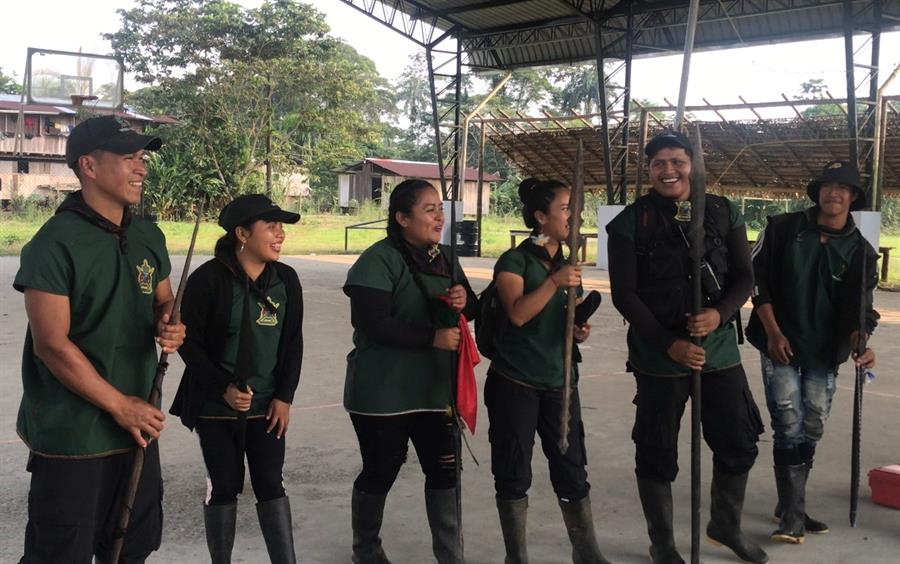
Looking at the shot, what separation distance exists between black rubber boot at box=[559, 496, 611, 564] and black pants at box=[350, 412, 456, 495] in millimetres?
459

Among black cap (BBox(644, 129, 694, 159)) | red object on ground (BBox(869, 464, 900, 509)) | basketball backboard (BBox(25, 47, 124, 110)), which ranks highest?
basketball backboard (BBox(25, 47, 124, 110))

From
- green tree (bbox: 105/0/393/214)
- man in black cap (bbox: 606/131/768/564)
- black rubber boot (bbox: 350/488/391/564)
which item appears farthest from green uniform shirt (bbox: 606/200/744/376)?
green tree (bbox: 105/0/393/214)

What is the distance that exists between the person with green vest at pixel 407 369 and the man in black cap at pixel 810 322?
1.43 m

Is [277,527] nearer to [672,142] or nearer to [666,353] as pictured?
[666,353]

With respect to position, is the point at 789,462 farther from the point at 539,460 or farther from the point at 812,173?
the point at 812,173

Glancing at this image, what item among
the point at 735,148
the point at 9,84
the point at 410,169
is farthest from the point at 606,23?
the point at 9,84

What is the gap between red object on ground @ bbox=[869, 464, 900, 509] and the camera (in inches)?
171

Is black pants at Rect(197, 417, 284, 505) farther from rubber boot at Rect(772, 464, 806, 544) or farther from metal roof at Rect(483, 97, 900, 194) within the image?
metal roof at Rect(483, 97, 900, 194)

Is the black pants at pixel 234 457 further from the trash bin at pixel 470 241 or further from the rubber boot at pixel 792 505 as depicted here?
the trash bin at pixel 470 241

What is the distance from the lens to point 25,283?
2445 millimetres

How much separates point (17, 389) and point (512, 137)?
52.8 feet

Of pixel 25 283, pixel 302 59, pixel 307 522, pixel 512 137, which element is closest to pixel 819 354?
pixel 307 522

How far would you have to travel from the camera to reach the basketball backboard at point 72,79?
17828 millimetres

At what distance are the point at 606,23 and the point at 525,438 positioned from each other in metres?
15.1
